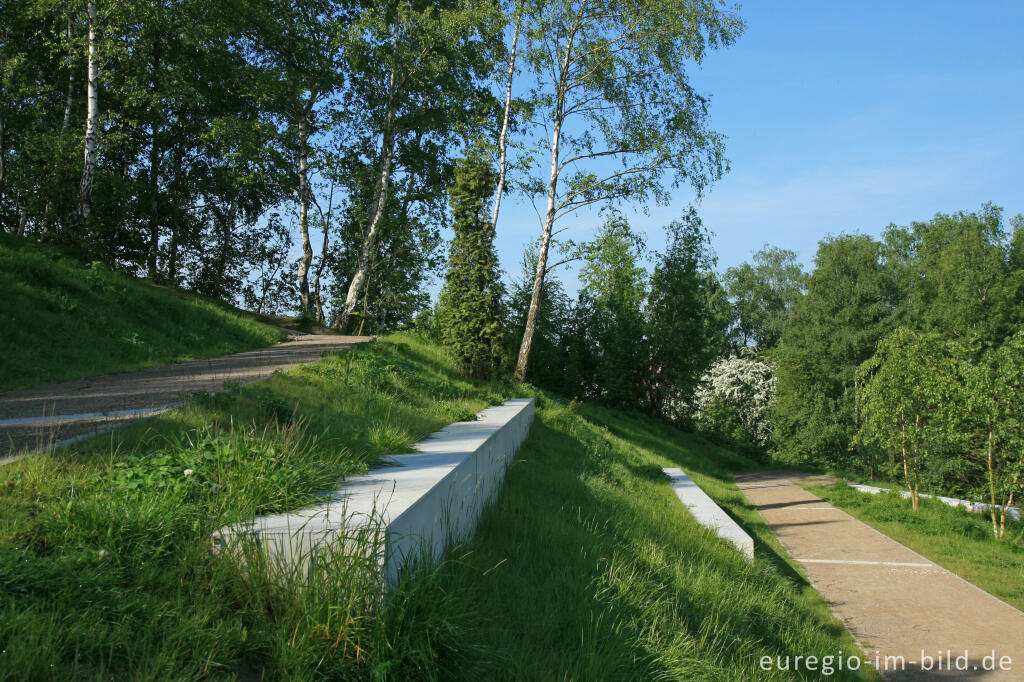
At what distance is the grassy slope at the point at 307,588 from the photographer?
216 cm

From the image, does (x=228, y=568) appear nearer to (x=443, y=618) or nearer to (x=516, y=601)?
(x=443, y=618)

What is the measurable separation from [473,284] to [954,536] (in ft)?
34.4

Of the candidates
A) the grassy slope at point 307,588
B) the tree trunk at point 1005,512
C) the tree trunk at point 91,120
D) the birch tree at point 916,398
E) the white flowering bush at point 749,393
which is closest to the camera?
the grassy slope at point 307,588

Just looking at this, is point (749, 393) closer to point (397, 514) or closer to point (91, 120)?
point (91, 120)

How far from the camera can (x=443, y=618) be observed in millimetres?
2617

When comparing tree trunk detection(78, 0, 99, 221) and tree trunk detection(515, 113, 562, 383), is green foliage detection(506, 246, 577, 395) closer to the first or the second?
tree trunk detection(515, 113, 562, 383)

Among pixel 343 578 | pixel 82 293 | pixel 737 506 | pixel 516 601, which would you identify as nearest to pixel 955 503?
pixel 737 506

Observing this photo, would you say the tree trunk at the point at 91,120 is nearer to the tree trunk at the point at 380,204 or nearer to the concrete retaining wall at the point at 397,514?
the tree trunk at the point at 380,204

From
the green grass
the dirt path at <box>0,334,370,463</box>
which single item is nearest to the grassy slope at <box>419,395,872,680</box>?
the dirt path at <box>0,334,370,463</box>

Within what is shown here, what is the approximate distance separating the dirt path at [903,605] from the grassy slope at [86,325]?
9279 mm

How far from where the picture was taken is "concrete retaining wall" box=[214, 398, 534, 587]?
2.60 meters

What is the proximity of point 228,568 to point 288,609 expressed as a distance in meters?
0.32

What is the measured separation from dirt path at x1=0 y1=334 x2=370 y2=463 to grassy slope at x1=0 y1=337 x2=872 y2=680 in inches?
25.6

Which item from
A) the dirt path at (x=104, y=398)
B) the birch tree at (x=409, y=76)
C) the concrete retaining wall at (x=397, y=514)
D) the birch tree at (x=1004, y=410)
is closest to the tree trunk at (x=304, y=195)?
the birch tree at (x=409, y=76)
